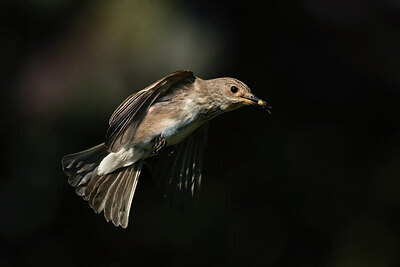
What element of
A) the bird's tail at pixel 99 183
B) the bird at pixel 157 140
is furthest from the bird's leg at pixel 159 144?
the bird's tail at pixel 99 183

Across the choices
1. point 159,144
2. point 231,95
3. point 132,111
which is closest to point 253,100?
point 231,95

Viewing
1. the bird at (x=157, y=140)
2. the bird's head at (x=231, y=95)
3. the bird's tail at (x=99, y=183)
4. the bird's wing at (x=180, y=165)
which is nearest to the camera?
the bird at (x=157, y=140)

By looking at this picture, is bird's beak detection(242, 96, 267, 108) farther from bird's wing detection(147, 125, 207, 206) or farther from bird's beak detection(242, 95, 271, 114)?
bird's wing detection(147, 125, 207, 206)

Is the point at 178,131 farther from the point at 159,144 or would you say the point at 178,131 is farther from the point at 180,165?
the point at 180,165

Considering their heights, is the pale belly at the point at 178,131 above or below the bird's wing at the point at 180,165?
above

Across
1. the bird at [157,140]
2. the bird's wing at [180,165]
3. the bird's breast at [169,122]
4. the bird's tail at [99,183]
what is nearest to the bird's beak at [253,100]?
the bird at [157,140]

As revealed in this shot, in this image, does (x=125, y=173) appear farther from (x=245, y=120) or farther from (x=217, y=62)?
(x=245, y=120)

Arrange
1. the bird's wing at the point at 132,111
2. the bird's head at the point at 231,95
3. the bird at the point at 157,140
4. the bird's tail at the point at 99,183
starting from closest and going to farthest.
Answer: the bird's wing at the point at 132,111
the bird at the point at 157,140
the bird's head at the point at 231,95
the bird's tail at the point at 99,183

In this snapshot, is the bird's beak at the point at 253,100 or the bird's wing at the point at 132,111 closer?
the bird's wing at the point at 132,111

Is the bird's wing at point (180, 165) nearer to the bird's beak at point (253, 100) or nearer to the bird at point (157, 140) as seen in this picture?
the bird at point (157, 140)
